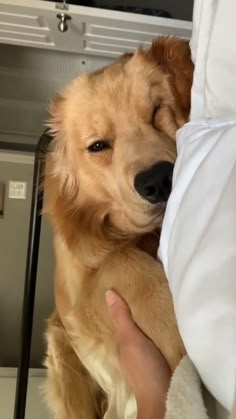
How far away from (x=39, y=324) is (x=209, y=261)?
1.64 meters

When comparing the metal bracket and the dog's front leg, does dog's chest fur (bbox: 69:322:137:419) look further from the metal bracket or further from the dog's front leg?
the metal bracket

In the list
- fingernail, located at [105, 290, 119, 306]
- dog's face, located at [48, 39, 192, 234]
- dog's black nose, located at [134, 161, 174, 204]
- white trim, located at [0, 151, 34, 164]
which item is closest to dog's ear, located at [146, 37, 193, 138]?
dog's face, located at [48, 39, 192, 234]

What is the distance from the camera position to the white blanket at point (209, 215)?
0.55m

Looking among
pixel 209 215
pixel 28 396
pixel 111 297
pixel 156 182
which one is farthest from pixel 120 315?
pixel 28 396

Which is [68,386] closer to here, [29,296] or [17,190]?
[29,296]

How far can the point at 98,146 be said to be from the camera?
1.03 metres

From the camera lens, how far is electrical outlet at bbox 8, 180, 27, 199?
2025mm

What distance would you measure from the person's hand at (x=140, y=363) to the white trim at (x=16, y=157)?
1168 millimetres

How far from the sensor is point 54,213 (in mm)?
1089

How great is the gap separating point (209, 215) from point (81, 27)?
1.17m

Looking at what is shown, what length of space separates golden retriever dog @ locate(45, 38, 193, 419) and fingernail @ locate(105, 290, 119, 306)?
1cm

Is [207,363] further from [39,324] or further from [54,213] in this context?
[39,324]

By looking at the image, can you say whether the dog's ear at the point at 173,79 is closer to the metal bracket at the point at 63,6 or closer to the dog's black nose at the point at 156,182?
the dog's black nose at the point at 156,182

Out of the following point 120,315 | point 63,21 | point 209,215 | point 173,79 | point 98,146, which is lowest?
point 120,315
